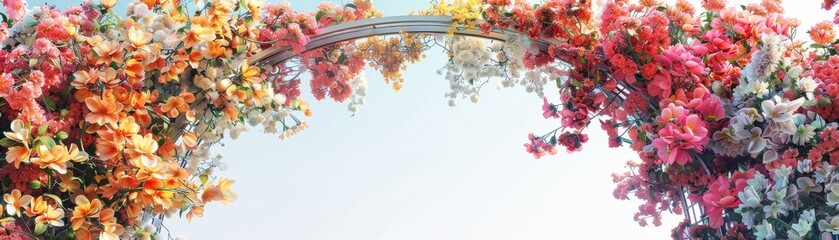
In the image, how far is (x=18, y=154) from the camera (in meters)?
1.68

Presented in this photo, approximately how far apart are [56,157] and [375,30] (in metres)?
1.12

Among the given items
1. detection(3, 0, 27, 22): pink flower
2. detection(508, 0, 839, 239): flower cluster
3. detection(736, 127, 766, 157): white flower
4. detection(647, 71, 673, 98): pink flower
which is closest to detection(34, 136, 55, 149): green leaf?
detection(3, 0, 27, 22): pink flower

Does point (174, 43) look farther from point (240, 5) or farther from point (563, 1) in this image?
point (563, 1)

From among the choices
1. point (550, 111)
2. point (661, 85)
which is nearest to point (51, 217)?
point (550, 111)

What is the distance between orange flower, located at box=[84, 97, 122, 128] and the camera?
1795 mm

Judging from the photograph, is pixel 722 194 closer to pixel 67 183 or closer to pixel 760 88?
pixel 760 88

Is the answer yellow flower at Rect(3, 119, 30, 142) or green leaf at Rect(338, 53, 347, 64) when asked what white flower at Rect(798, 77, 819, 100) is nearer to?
green leaf at Rect(338, 53, 347, 64)

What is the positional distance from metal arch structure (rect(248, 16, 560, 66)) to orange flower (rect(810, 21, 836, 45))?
956 millimetres

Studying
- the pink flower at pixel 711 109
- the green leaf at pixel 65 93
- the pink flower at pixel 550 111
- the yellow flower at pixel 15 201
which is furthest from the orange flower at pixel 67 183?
the pink flower at pixel 711 109

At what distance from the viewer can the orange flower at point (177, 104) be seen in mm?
1949

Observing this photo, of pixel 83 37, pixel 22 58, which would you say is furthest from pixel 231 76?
pixel 22 58

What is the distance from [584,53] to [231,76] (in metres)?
1.09

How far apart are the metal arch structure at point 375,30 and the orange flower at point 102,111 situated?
59 centimetres

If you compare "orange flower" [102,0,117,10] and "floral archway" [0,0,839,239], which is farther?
"orange flower" [102,0,117,10]
